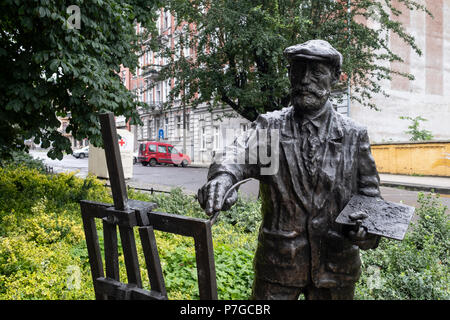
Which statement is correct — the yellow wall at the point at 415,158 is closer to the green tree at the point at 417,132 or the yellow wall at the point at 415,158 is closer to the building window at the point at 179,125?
the green tree at the point at 417,132

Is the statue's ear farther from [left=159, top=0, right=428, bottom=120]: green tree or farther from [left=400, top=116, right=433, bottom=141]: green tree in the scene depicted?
[left=400, top=116, right=433, bottom=141]: green tree

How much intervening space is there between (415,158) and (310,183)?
57.1 ft

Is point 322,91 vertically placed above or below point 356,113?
below

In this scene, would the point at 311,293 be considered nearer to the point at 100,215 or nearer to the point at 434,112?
the point at 100,215

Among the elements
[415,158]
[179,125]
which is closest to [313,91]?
[415,158]

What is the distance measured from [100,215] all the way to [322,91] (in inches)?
52.3

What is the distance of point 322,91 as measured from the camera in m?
1.88

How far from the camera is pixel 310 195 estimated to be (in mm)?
1912

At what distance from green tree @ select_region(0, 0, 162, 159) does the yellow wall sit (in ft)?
48.0

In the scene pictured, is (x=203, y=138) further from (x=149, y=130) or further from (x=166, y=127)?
(x=149, y=130)

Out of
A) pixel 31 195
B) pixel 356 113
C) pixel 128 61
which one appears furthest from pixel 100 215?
pixel 356 113

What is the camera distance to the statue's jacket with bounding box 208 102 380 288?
191 cm

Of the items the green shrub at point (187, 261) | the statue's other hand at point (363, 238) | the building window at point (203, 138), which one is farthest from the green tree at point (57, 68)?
the building window at point (203, 138)

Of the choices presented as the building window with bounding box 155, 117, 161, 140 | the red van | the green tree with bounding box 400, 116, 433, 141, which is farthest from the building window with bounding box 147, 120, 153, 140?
the green tree with bounding box 400, 116, 433, 141
